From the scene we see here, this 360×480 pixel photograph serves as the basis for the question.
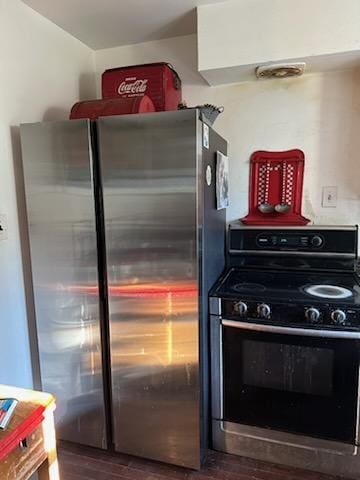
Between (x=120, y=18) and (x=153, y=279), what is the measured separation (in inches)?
59.0

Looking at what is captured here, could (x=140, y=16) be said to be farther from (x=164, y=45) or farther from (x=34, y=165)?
(x=34, y=165)

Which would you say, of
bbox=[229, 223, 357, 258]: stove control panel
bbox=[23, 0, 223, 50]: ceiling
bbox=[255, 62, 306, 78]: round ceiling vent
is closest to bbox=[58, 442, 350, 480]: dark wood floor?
bbox=[229, 223, 357, 258]: stove control panel

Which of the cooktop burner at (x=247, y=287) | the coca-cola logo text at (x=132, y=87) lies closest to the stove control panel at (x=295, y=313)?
the cooktop burner at (x=247, y=287)

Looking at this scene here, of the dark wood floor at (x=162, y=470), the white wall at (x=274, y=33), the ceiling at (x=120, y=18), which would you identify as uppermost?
the ceiling at (x=120, y=18)

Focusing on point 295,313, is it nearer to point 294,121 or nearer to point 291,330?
point 291,330

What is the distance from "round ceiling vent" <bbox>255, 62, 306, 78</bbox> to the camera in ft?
6.07

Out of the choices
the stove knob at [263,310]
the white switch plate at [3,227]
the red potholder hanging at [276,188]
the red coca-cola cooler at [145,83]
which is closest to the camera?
the stove knob at [263,310]

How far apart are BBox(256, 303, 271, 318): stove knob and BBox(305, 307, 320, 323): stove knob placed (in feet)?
0.56

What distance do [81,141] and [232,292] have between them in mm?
1028

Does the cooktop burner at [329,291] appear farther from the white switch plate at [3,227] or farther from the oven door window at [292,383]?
the white switch plate at [3,227]

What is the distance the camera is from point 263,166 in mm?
2199

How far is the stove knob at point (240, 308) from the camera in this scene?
5.52 ft

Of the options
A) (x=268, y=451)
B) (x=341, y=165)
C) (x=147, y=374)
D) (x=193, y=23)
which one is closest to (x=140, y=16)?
(x=193, y=23)

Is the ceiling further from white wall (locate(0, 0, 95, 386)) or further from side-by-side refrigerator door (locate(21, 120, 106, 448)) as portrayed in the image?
side-by-side refrigerator door (locate(21, 120, 106, 448))
